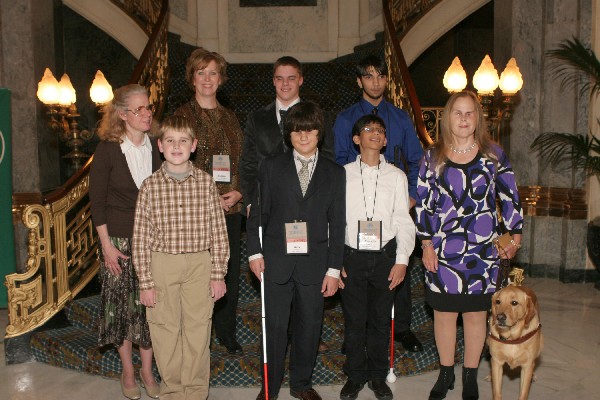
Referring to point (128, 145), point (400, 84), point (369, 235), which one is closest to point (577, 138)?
point (400, 84)

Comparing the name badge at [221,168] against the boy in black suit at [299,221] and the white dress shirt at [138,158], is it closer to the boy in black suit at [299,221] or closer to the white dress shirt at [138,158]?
the white dress shirt at [138,158]

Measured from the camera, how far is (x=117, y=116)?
13.5ft

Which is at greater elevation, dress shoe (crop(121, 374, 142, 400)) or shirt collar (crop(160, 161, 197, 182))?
shirt collar (crop(160, 161, 197, 182))

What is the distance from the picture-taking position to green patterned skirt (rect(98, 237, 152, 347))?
416cm

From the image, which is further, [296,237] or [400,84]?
[400,84]

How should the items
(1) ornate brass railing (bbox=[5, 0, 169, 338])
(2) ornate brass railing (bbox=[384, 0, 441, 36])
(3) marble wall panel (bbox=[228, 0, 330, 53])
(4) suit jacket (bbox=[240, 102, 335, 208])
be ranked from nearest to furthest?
1. (4) suit jacket (bbox=[240, 102, 335, 208])
2. (1) ornate brass railing (bbox=[5, 0, 169, 338])
3. (2) ornate brass railing (bbox=[384, 0, 441, 36])
4. (3) marble wall panel (bbox=[228, 0, 330, 53])

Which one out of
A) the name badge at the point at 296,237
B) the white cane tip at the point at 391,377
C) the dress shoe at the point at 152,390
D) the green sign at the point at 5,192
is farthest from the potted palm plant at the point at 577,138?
the green sign at the point at 5,192

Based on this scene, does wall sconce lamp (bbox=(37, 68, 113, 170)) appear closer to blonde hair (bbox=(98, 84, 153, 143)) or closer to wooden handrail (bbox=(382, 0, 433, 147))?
blonde hair (bbox=(98, 84, 153, 143))

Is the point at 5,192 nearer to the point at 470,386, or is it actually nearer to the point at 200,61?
the point at 200,61

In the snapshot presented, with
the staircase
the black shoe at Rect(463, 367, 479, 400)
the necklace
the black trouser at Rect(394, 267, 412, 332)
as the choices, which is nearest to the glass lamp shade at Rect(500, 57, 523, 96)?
the staircase

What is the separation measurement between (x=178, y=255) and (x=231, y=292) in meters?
0.85

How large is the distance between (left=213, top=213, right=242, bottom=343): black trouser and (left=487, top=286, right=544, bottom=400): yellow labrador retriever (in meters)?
1.68

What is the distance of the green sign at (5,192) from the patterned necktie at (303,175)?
11.5ft

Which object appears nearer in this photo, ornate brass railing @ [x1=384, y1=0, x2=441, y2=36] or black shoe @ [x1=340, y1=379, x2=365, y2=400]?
black shoe @ [x1=340, y1=379, x2=365, y2=400]
